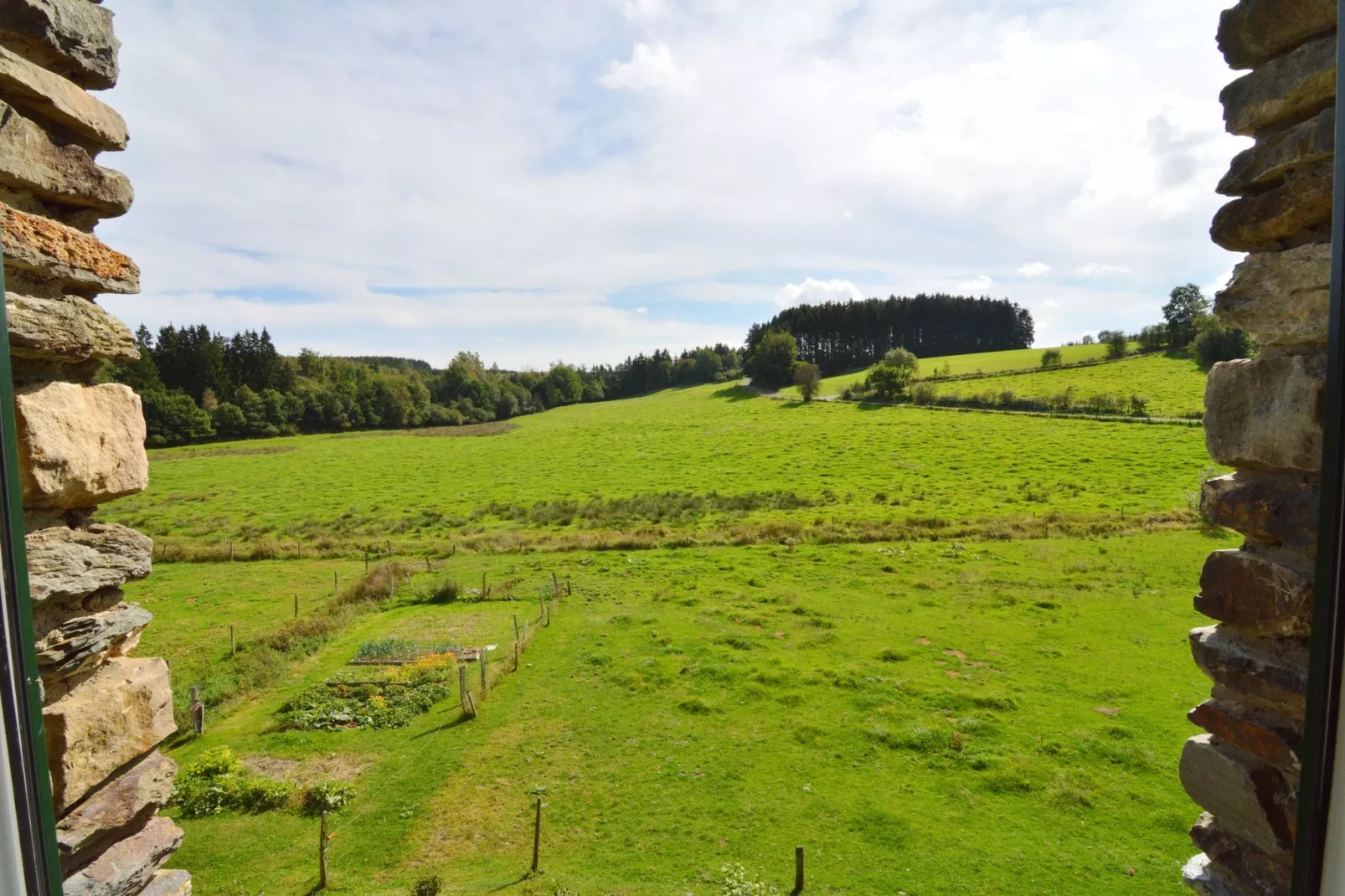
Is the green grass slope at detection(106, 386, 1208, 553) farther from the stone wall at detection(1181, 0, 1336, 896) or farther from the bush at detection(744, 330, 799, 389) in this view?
the stone wall at detection(1181, 0, 1336, 896)

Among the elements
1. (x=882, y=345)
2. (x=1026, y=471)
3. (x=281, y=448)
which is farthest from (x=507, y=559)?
(x=882, y=345)

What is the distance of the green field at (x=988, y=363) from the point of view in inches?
3083

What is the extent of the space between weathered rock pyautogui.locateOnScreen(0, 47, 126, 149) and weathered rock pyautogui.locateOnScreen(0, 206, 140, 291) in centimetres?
43

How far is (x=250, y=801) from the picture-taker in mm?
12172

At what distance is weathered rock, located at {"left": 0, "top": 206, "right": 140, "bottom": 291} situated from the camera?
2496mm

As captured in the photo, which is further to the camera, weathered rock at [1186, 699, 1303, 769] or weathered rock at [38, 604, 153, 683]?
weathered rock at [38, 604, 153, 683]

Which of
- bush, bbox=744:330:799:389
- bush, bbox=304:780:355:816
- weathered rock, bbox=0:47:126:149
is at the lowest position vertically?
bush, bbox=304:780:355:816

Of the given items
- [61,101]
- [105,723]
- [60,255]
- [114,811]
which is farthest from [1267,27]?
[114,811]

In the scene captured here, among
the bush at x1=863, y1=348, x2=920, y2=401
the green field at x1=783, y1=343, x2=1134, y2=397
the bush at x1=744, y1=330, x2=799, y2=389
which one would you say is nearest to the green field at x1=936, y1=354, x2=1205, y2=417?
the bush at x1=863, y1=348, x2=920, y2=401

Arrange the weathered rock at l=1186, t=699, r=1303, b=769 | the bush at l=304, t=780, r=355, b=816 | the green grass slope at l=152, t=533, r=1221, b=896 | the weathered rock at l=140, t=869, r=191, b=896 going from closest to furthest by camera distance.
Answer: the weathered rock at l=1186, t=699, r=1303, b=769 < the weathered rock at l=140, t=869, r=191, b=896 < the green grass slope at l=152, t=533, r=1221, b=896 < the bush at l=304, t=780, r=355, b=816

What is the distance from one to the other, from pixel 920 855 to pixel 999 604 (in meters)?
13.6

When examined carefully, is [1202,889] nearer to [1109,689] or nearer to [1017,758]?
[1017,758]

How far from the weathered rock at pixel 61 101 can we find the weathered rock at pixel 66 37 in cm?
9

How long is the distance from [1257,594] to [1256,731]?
1.72ft
